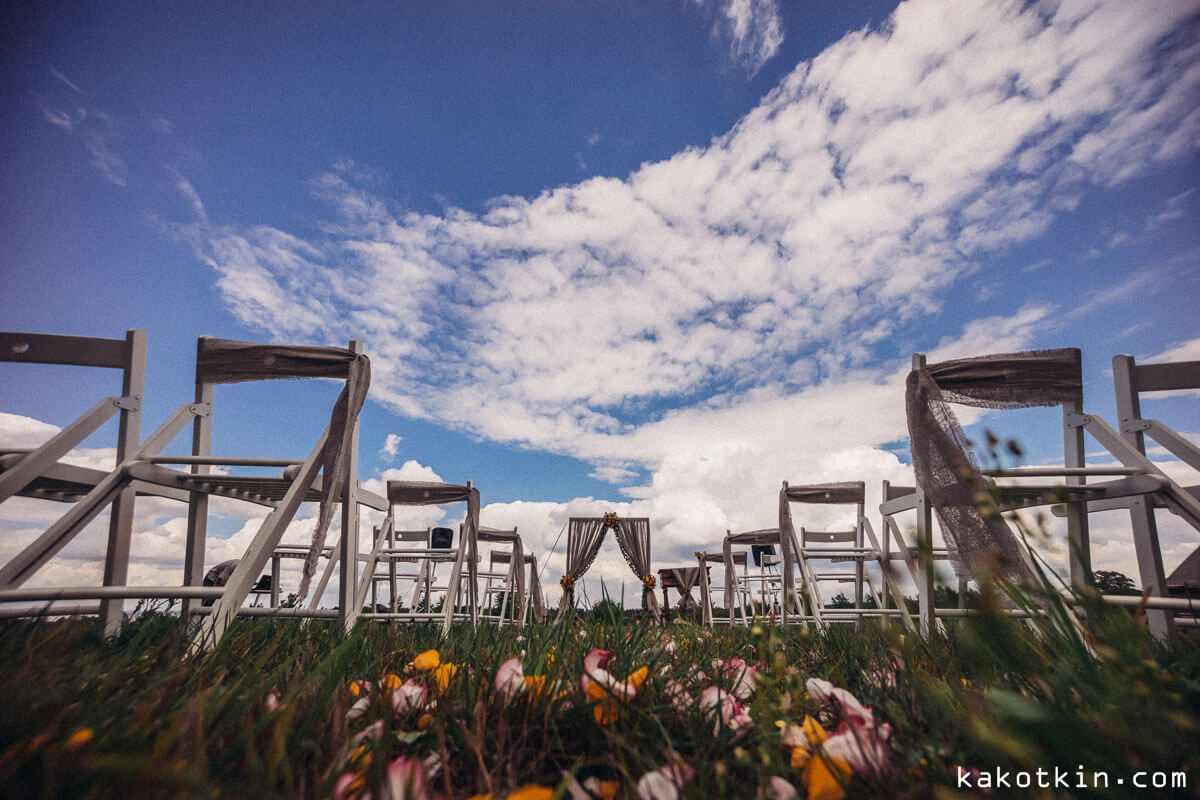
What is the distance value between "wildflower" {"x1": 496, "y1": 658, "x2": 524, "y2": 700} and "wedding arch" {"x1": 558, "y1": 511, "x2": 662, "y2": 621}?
1220 cm

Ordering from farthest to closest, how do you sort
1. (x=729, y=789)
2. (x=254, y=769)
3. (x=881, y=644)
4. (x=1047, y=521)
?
(x=881, y=644)
(x=729, y=789)
(x=1047, y=521)
(x=254, y=769)

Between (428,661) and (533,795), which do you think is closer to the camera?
(533,795)

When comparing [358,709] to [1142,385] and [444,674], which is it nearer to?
[444,674]

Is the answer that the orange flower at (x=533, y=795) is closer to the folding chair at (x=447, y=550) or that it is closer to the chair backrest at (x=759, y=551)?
the folding chair at (x=447, y=550)

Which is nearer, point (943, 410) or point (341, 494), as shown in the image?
point (341, 494)

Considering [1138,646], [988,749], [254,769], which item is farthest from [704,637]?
[254,769]

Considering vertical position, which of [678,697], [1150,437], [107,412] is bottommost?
[678,697]

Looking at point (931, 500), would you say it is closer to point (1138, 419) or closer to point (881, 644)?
point (1138, 419)

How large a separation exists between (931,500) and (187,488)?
3685 mm

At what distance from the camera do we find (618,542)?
45.6 feet

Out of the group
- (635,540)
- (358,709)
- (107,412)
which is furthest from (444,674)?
(635,540)

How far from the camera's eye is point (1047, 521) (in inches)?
30.4

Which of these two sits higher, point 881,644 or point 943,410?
point 943,410

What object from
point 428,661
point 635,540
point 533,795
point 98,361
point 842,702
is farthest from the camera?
point 635,540
